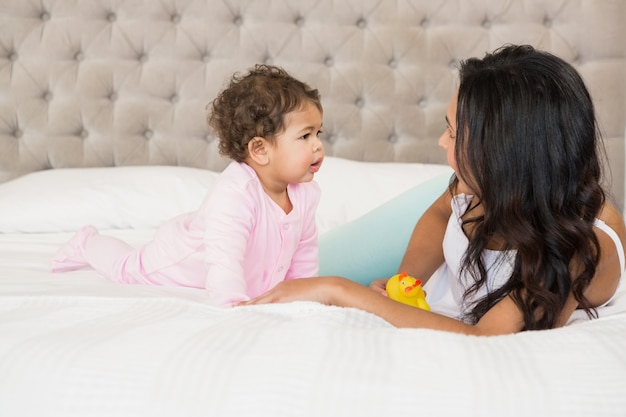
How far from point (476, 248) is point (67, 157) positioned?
1.85m

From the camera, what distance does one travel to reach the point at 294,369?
2.63 feet

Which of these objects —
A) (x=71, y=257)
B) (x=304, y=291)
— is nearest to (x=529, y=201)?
(x=304, y=291)

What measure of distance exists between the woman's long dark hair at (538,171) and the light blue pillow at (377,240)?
573 millimetres

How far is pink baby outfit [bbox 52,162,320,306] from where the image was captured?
1.40 meters

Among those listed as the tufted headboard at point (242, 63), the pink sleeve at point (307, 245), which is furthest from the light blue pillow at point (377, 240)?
the tufted headboard at point (242, 63)

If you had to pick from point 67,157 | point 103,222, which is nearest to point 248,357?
point 103,222

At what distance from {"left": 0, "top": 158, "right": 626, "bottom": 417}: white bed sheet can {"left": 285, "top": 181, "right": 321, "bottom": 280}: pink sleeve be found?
2.15ft

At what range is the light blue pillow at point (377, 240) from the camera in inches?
68.4

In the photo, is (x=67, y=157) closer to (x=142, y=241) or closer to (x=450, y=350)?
(x=142, y=241)

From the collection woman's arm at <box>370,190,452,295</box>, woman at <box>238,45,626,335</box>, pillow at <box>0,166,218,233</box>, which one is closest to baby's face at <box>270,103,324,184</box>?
woman's arm at <box>370,190,452,295</box>

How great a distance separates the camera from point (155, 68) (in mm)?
2643

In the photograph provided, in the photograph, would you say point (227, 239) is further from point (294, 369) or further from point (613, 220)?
point (613, 220)

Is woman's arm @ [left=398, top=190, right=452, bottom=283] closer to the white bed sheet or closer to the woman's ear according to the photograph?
the woman's ear

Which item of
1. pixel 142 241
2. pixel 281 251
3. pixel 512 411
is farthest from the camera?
pixel 142 241
